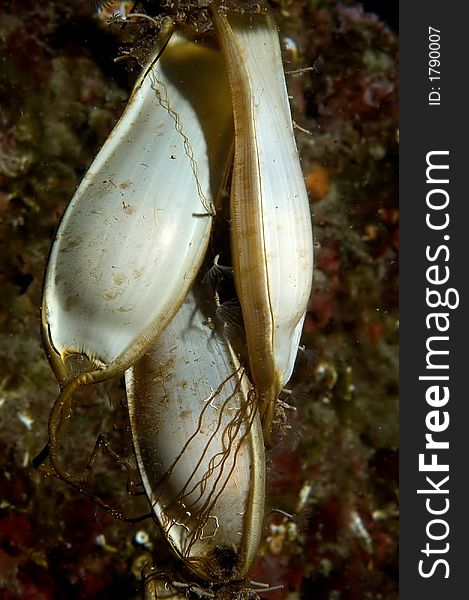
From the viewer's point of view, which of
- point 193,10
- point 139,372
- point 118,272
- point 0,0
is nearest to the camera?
point 118,272

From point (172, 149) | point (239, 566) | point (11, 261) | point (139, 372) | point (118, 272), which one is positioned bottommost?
point (239, 566)

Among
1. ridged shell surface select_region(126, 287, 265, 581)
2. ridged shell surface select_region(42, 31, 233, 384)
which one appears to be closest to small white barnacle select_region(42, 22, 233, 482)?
ridged shell surface select_region(42, 31, 233, 384)

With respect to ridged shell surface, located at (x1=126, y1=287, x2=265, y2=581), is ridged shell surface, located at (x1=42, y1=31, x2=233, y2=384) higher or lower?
higher

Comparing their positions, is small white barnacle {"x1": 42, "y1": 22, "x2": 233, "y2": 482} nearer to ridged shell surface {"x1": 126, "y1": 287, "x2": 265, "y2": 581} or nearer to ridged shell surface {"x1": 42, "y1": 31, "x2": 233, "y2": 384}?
ridged shell surface {"x1": 42, "y1": 31, "x2": 233, "y2": 384}

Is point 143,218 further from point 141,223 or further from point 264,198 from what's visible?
point 264,198

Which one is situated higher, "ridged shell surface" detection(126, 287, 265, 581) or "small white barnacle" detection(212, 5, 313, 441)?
"small white barnacle" detection(212, 5, 313, 441)

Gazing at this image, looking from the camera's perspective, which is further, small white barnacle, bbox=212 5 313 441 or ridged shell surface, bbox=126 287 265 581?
ridged shell surface, bbox=126 287 265 581

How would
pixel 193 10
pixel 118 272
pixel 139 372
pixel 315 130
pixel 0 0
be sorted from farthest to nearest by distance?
pixel 315 130 → pixel 0 0 → pixel 139 372 → pixel 193 10 → pixel 118 272

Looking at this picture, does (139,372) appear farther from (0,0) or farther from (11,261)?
(0,0)

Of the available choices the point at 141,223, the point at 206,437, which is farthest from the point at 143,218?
the point at 206,437

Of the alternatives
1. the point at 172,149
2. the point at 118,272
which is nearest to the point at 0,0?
the point at 172,149

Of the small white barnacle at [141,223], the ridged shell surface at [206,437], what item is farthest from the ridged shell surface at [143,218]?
the ridged shell surface at [206,437]
